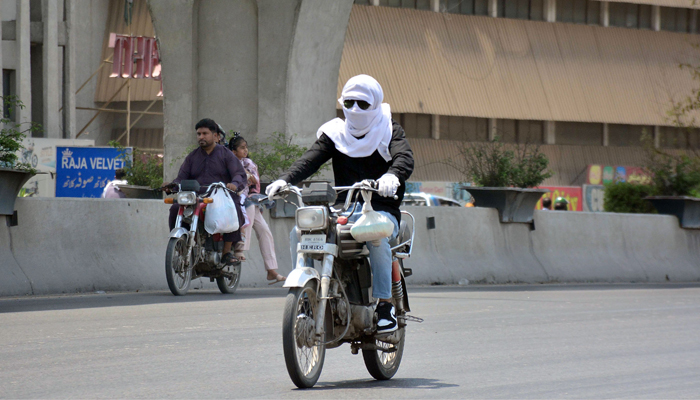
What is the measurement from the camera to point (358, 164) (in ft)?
20.9

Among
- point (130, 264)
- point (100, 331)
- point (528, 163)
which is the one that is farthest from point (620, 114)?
point (100, 331)

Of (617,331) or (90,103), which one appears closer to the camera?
(617,331)

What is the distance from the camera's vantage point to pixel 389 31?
47562 mm

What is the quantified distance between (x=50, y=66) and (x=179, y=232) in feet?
126

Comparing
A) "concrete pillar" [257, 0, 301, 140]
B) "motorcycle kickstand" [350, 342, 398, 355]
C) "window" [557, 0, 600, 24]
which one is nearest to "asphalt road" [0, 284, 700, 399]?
"motorcycle kickstand" [350, 342, 398, 355]

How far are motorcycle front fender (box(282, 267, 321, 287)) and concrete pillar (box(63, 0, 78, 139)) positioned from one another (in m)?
45.3

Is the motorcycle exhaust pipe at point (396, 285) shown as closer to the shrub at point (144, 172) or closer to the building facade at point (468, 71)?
the shrub at point (144, 172)

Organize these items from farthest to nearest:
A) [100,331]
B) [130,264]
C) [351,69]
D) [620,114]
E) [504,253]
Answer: [620,114] < [351,69] < [504,253] < [130,264] < [100,331]

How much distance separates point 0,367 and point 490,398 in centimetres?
306

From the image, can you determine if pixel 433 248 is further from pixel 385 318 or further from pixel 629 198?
pixel 385 318

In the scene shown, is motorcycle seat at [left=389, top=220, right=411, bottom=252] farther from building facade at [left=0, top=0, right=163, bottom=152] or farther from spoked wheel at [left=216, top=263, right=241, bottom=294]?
building facade at [left=0, top=0, right=163, bottom=152]

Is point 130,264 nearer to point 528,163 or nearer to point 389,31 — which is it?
point 528,163

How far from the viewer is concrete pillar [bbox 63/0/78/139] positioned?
48875 millimetres

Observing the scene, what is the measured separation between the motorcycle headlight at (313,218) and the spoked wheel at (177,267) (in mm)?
5556
